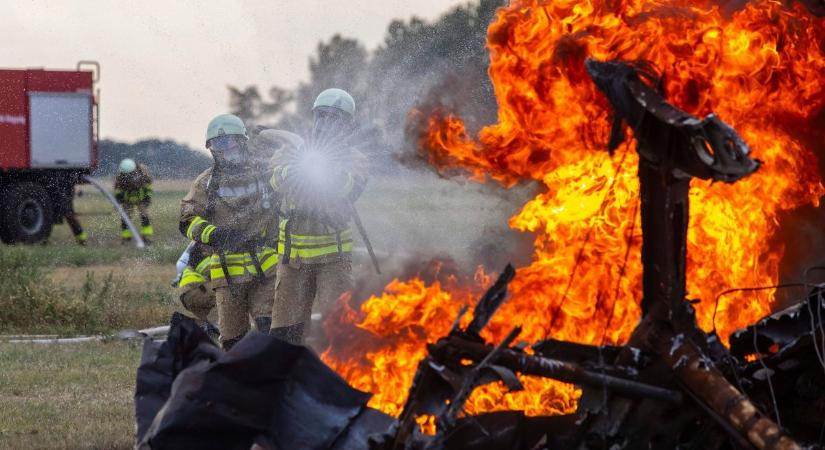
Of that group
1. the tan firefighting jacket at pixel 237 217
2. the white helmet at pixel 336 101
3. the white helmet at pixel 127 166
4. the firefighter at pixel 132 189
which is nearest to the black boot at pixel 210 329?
the tan firefighting jacket at pixel 237 217

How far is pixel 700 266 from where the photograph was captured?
6.80 m

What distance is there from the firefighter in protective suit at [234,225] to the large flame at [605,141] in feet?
7.46

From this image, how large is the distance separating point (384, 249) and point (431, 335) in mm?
7743

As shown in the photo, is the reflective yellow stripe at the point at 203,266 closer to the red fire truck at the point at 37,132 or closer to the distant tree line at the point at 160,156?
the red fire truck at the point at 37,132

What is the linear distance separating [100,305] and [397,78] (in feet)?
16.4

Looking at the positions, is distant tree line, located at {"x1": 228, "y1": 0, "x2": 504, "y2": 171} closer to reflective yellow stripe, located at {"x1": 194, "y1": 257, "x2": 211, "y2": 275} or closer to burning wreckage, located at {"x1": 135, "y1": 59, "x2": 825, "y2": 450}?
reflective yellow stripe, located at {"x1": 194, "y1": 257, "x2": 211, "y2": 275}

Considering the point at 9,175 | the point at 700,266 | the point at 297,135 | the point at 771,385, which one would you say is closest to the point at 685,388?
the point at 771,385

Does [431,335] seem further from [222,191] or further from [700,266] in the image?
[222,191]

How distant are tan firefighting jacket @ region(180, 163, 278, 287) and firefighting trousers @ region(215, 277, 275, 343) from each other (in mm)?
60

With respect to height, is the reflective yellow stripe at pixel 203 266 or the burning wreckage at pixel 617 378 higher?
the burning wreckage at pixel 617 378

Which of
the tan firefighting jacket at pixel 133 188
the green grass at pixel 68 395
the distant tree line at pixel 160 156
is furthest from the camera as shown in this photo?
the distant tree line at pixel 160 156

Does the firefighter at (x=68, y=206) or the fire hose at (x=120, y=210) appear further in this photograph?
the fire hose at (x=120, y=210)

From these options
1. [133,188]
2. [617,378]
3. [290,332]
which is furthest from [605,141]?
[133,188]

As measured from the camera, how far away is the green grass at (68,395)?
820 centimetres
